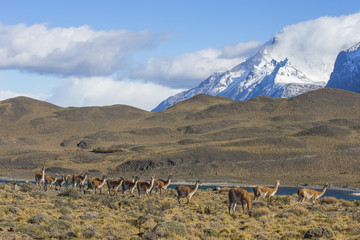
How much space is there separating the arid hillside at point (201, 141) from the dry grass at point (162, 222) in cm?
5971

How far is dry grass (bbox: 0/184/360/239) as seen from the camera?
64.7 ft

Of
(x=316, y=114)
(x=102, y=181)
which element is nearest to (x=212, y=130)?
(x=316, y=114)

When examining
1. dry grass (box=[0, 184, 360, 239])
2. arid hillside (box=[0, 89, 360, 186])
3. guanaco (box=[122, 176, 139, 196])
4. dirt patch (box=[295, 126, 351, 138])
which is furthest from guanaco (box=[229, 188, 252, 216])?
dirt patch (box=[295, 126, 351, 138])

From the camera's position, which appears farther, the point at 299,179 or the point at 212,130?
the point at 212,130

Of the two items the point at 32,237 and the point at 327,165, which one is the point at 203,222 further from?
the point at 327,165

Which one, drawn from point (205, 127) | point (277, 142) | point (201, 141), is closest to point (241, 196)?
point (277, 142)

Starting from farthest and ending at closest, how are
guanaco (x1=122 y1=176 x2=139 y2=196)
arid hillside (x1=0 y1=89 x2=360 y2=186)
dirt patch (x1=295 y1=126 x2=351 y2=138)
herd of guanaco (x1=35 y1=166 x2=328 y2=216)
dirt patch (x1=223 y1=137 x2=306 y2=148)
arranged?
dirt patch (x1=295 y1=126 x2=351 y2=138) → dirt patch (x1=223 y1=137 x2=306 y2=148) → arid hillside (x1=0 y1=89 x2=360 y2=186) → guanaco (x1=122 y1=176 x2=139 y2=196) → herd of guanaco (x1=35 y1=166 x2=328 y2=216)

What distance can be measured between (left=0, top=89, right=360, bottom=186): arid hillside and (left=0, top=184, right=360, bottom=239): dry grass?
59.7m

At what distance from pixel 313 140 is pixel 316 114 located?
5175 cm

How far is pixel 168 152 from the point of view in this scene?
10869cm

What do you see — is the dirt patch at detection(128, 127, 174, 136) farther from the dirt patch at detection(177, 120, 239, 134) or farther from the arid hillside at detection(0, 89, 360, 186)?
the dirt patch at detection(177, 120, 239, 134)

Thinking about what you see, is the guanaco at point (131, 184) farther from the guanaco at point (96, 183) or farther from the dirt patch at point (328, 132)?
the dirt patch at point (328, 132)

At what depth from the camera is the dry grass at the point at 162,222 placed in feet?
64.7

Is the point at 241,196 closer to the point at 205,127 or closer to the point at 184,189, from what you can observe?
the point at 184,189
